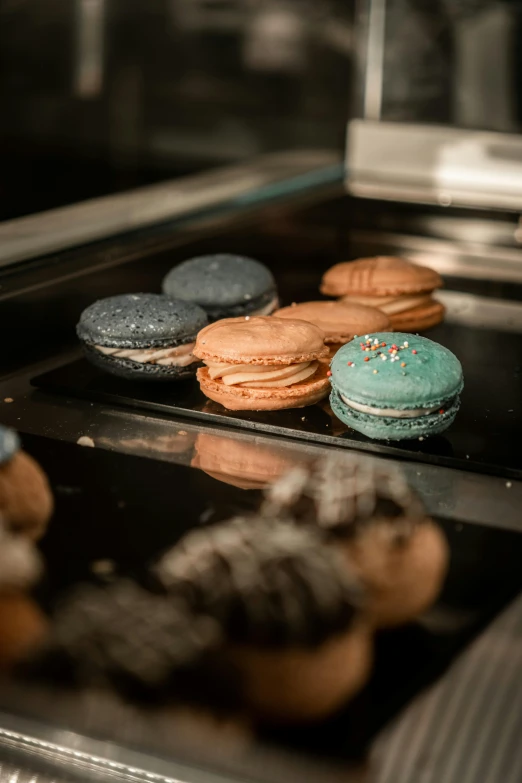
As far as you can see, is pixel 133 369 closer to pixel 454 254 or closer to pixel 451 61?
pixel 454 254

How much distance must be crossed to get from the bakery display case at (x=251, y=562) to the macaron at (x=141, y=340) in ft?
0.07

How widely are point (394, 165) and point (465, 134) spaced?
0.71 ft

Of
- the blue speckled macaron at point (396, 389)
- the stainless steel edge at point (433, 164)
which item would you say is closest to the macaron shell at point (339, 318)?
the blue speckled macaron at point (396, 389)

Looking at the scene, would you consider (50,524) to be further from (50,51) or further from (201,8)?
(201,8)

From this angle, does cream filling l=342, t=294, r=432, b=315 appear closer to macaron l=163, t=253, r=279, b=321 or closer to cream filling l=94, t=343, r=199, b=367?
macaron l=163, t=253, r=279, b=321

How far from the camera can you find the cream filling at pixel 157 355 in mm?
1455

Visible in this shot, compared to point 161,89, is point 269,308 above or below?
below

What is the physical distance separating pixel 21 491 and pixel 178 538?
0.21m

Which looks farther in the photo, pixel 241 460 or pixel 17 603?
pixel 241 460

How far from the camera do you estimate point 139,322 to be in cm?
147

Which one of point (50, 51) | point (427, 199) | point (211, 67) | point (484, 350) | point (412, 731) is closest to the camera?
point (412, 731)

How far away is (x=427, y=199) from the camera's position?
2713 millimetres

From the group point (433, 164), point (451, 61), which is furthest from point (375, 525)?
point (451, 61)

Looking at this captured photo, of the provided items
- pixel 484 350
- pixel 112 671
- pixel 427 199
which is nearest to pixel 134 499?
pixel 112 671
